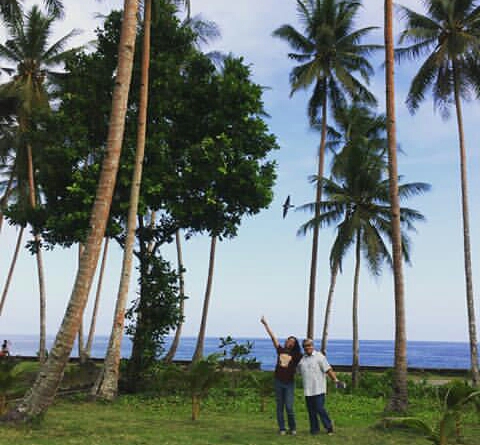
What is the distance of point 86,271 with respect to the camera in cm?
996

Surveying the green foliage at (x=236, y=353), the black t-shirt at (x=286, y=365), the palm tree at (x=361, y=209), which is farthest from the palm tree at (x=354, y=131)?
the black t-shirt at (x=286, y=365)

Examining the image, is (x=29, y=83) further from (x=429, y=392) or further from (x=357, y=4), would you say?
(x=429, y=392)

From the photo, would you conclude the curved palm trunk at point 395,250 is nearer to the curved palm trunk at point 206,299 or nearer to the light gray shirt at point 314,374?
the light gray shirt at point 314,374

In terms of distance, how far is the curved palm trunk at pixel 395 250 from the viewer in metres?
12.8

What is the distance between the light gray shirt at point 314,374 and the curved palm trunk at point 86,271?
419cm

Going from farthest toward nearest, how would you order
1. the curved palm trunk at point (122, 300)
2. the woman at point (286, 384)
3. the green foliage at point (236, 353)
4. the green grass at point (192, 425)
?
the green foliage at point (236, 353) < the curved palm trunk at point (122, 300) < the woman at point (286, 384) < the green grass at point (192, 425)

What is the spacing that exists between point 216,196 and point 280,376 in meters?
9.06

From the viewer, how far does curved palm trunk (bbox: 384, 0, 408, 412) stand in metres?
12.8

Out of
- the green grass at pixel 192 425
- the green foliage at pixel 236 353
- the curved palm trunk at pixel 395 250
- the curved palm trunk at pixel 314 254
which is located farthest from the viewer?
the curved palm trunk at pixel 314 254

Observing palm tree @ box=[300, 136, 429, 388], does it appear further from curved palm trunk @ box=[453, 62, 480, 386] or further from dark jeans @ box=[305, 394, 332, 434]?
dark jeans @ box=[305, 394, 332, 434]

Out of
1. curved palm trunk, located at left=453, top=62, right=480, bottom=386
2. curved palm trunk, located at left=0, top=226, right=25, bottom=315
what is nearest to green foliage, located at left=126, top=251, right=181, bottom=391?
curved palm trunk, located at left=453, top=62, right=480, bottom=386

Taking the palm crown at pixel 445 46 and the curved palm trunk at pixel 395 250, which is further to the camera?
the palm crown at pixel 445 46

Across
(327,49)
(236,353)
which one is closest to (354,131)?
(327,49)

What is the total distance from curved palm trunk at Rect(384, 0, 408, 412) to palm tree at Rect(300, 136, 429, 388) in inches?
416
